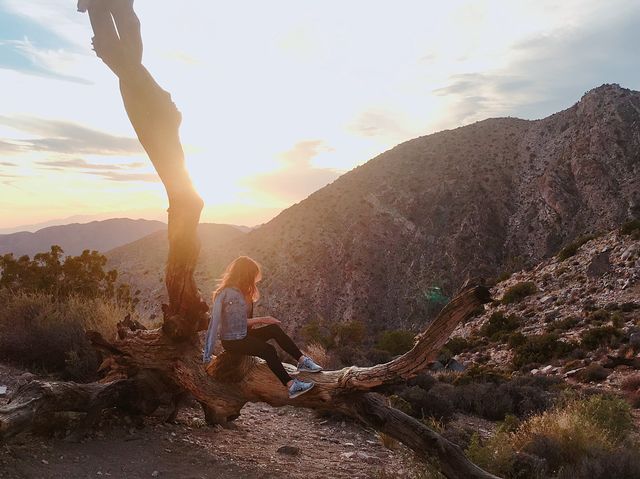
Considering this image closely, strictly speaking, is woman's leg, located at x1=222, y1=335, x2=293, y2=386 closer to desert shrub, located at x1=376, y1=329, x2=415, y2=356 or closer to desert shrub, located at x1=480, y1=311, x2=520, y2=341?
desert shrub, located at x1=480, y1=311, x2=520, y2=341

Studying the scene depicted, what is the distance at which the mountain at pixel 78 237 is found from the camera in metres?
149

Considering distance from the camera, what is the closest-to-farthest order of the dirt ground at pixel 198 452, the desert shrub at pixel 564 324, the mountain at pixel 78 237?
the dirt ground at pixel 198 452 → the desert shrub at pixel 564 324 → the mountain at pixel 78 237

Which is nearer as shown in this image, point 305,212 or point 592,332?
point 592,332

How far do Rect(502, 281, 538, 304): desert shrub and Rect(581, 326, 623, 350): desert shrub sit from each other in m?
Answer: 10.8

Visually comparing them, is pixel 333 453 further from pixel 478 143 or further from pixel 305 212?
pixel 478 143

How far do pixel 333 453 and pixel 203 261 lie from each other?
193ft

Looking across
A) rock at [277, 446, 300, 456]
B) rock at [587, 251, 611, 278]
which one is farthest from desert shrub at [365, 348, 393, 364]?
rock at [587, 251, 611, 278]

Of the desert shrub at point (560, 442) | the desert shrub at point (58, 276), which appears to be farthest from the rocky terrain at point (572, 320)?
the desert shrub at point (58, 276)

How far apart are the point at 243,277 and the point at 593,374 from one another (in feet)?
44.5

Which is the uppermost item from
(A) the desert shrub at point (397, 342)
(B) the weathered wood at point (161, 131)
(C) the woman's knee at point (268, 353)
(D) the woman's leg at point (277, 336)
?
(B) the weathered wood at point (161, 131)

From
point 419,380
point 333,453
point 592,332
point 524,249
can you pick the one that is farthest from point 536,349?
point 524,249

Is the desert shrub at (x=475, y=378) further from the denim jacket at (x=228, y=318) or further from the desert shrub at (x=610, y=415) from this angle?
the denim jacket at (x=228, y=318)

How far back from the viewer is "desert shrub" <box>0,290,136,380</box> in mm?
9977

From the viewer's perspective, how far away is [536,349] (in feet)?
67.7
